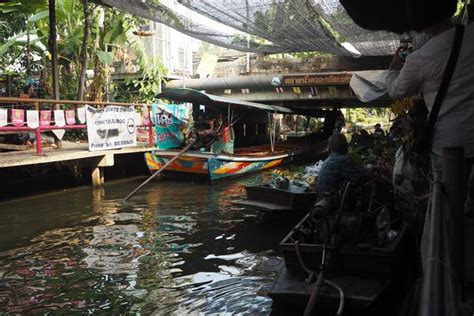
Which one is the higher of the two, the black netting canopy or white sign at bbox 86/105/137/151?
the black netting canopy

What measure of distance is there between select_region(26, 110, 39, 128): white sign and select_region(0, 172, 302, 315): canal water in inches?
72.8

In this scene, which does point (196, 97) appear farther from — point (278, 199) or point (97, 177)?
point (278, 199)

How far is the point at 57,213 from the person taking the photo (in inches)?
373

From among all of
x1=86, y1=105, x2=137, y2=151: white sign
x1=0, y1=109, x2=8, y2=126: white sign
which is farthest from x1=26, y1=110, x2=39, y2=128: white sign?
x1=86, y1=105, x2=137, y2=151: white sign

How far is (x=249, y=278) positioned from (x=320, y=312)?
1870 millimetres

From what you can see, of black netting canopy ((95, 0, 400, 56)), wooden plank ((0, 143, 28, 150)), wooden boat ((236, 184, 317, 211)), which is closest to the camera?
wooden boat ((236, 184, 317, 211))

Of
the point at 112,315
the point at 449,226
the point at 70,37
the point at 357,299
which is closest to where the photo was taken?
the point at 449,226

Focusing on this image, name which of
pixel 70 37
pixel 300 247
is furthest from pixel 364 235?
pixel 70 37

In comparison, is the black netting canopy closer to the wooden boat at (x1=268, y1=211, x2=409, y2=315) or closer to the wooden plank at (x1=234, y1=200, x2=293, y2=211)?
the wooden plank at (x1=234, y1=200, x2=293, y2=211)

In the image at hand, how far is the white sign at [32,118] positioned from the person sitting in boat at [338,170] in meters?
7.31

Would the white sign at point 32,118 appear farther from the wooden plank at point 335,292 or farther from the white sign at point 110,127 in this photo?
the wooden plank at point 335,292

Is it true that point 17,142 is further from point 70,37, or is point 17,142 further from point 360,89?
point 360,89

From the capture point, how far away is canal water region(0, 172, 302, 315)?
16.3ft

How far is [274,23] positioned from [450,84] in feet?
20.8
